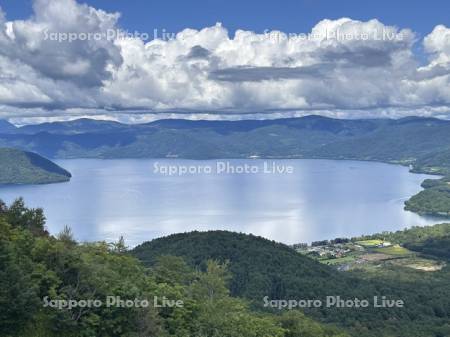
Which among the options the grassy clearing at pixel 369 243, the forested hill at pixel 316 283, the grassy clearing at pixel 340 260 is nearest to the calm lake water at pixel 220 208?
the grassy clearing at pixel 369 243

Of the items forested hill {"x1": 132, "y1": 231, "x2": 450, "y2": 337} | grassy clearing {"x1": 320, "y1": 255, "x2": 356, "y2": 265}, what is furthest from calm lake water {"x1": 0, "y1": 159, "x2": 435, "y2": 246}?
forested hill {"x1": 132, "y1": 231, "x2": 450, "y2": 337}

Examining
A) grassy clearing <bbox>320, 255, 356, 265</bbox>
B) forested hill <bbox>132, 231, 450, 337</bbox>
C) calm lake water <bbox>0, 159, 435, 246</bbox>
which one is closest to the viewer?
forested hill <bbox>132, 231, 450, 337</bbox>

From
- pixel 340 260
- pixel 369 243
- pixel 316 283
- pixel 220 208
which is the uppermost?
pixel 220 208

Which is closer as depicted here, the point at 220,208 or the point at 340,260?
the point at 340,260

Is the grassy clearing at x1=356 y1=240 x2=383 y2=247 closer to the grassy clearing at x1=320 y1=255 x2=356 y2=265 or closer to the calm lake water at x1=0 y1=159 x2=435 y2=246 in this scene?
the calm lake water at x1=0 y1=159 x2=435 y2=246

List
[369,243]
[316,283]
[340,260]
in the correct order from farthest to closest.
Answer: [369,243]
[340,260]
[316,283]

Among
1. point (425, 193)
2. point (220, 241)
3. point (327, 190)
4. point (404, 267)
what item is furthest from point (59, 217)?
point (425, 193)

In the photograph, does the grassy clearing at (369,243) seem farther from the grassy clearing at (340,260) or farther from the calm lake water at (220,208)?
the grassy clearing at (340,260)

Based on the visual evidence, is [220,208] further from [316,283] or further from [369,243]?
[316,283]

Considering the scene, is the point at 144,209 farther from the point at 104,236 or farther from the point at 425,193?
the point at 425,193

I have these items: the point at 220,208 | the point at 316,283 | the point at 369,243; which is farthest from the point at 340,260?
the point at 220,208

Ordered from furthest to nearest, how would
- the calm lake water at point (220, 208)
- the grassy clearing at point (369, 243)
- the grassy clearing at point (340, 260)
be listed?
the calm lake water at point (220, 208)
the grassy clearing at point (369, 243)
the grassy clearing at point (340, 260)

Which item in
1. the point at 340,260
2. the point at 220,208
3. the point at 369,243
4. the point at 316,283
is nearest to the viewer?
the point at 316,283
